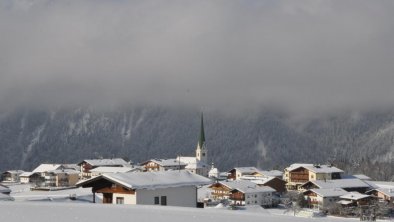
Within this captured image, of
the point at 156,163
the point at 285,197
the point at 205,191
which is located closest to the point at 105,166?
the point at 156,163

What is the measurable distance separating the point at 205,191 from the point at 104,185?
279ft

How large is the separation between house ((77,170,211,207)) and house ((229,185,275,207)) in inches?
2894

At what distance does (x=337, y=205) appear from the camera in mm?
89000

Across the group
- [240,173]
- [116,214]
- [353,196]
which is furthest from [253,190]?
[116,214]

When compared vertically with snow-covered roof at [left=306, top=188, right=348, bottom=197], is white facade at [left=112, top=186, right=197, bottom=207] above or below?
below

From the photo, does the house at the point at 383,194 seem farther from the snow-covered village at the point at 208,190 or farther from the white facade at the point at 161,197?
the white facade at the point at 161,197

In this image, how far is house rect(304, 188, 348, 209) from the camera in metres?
92.4

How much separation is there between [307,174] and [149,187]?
10750cm

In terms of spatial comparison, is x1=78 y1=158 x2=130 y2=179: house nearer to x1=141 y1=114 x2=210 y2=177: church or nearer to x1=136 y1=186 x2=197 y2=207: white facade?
x1=141 y1=114 x2=210 y2=177: church

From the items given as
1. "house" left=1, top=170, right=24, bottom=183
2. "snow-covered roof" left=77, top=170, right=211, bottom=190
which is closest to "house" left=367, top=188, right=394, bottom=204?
"snow-covered roof" left=77, top=170, right=211, bottom=190

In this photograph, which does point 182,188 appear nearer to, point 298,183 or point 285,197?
point 285,197

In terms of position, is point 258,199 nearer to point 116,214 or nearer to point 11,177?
point 116,214

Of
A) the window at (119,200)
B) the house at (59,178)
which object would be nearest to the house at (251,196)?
the house at (59,178)

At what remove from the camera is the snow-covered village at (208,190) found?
70.6 feet
